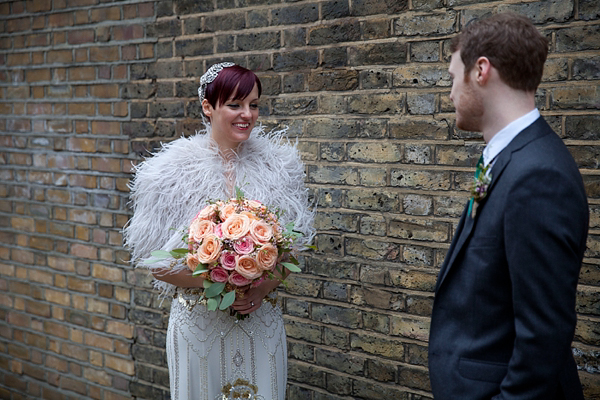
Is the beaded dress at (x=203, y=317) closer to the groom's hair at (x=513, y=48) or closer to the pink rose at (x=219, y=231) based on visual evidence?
the pink rose at (x=219, y=231)

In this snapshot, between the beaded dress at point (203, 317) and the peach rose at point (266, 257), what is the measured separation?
1.53ft

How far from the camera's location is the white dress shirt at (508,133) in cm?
173

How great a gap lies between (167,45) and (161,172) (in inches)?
64.5

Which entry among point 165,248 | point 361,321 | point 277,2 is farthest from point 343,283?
point 277,2

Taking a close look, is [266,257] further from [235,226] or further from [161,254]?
[161,254]

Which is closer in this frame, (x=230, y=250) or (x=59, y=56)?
(x=230, y=250)

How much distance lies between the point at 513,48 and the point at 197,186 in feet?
5.42

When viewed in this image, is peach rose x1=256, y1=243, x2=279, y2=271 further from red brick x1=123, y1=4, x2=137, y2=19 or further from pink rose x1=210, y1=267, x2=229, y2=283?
red brick x1=123, y1=4, x2=137, y2=19

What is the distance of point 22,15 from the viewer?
4992 mm

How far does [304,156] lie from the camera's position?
3.62 meters

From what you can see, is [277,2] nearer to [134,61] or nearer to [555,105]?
[134,61]

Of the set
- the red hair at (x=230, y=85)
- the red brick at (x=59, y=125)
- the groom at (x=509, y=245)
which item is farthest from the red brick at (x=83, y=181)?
the groom at (x=509, y=245)

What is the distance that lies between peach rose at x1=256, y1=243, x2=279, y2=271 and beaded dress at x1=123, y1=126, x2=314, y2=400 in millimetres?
467

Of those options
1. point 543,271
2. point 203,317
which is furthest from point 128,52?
point 543,271
